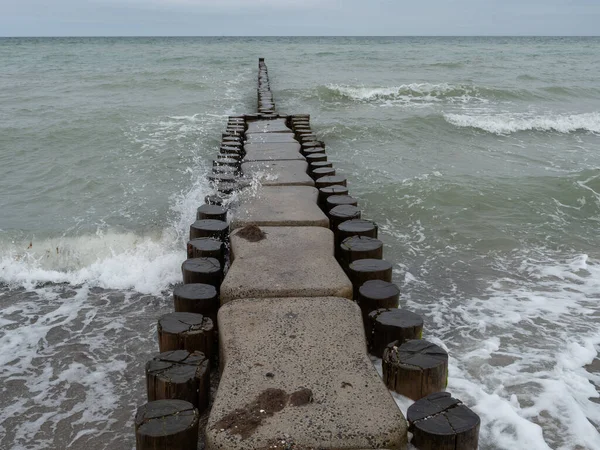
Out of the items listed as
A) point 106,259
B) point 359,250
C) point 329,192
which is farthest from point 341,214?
point 106,259

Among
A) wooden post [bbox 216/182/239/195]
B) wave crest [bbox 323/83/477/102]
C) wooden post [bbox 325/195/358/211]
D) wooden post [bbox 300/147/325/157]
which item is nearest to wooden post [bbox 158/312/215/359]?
wooden post [bbox 325/195/358/211]

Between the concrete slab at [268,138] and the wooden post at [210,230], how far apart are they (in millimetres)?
4041

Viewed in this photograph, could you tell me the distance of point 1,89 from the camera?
67.4ft

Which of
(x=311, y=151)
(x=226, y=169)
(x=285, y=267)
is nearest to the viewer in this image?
(x=285, y=267)

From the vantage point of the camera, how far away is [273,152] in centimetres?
826

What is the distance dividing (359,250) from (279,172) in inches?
109

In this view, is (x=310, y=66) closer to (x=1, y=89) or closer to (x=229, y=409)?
(x=1, y=89)

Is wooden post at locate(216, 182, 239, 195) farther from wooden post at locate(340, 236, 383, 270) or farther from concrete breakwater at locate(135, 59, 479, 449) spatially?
wooden post at locate(340, 236, 383, 270)

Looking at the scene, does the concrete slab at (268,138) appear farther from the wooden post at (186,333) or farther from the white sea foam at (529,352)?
the wooden post at (186,333)

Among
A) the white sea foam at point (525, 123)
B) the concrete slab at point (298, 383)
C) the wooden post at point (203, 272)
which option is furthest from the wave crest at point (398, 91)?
the concrete slab at point (298, 383)

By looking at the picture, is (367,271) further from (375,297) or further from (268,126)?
(268,126)

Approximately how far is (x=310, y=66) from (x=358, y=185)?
23.6 meters

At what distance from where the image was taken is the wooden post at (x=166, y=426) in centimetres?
261

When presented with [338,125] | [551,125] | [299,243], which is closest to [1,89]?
[338,125]
